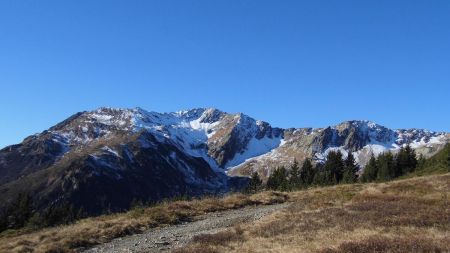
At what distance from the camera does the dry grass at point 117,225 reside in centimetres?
2713

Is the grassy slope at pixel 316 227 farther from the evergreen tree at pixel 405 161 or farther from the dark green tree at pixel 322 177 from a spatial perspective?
the evergreen tree at pixel 405 161

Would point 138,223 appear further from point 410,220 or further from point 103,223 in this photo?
point 410,220

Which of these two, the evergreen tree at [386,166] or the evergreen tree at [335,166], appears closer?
the evergreen tree at [386,166]

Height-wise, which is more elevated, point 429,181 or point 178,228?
point 429,181

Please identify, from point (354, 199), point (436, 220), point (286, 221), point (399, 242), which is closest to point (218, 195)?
point (354, 199)

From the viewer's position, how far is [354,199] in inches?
1471

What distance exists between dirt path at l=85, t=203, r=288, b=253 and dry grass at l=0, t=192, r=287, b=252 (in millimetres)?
1168

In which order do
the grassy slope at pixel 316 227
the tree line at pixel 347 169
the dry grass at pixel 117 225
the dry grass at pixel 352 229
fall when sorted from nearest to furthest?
the dry grass at pixel 352 229 < the grassy slope at pixel 316 227 < the dry grass at pixel 117 225 < the tree line at pixel 347 169

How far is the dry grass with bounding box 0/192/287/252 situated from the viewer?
27.1 metres

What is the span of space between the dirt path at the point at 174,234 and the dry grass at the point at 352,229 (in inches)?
76.0

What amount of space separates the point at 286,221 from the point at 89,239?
36.6 ft

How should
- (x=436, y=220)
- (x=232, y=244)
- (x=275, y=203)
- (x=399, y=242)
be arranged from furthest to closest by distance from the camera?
(x=275, y=203), (x=436, y=220), (x=232, y=244), (x=399, y=242)

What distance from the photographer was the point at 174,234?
28.0 metres

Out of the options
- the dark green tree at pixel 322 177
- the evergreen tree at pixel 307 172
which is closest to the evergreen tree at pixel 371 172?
the dark green tree at pixel 322 177
